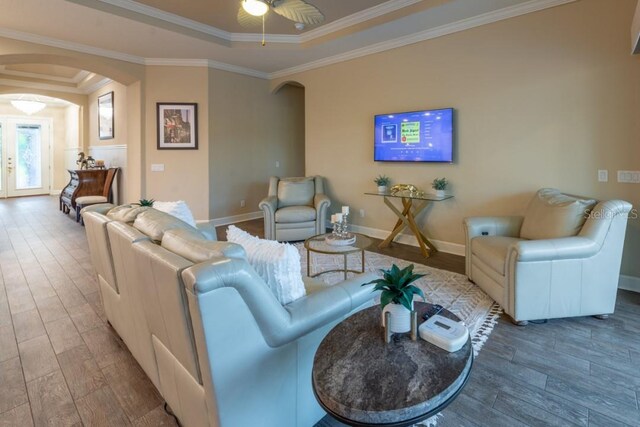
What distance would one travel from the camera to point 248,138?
671 centimetres

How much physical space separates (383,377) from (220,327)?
588 mm

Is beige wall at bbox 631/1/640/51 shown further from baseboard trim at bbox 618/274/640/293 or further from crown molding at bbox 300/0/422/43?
baseboard trim at bbox 618/274/640/293

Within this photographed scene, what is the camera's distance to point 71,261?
4.26m

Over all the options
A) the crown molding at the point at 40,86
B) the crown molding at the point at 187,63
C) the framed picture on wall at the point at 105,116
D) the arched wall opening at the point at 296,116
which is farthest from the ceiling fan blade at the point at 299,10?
the crown molding at the point at 40,86

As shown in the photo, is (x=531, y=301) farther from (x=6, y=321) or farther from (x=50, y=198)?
(x=50, y=198)

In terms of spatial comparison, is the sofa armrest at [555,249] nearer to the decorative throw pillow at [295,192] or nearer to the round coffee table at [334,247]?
the round coffee table at [334,247]

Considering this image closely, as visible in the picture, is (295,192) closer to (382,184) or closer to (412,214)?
(382,184)

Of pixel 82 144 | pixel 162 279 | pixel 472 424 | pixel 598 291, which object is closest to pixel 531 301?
pixel 598 291

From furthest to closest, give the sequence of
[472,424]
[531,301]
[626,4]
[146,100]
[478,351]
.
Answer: [146,100] → [626,4] → [531,301] → [478,351] → [472,424]

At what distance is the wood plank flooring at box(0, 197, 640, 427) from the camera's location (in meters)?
1.74

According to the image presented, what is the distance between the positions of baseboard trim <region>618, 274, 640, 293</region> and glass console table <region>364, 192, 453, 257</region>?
1.92 meters

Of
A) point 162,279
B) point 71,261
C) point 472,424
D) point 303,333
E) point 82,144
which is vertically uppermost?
point 82,144

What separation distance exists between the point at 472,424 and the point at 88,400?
2.08m

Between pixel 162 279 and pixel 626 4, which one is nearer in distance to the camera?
pixel 162 279
